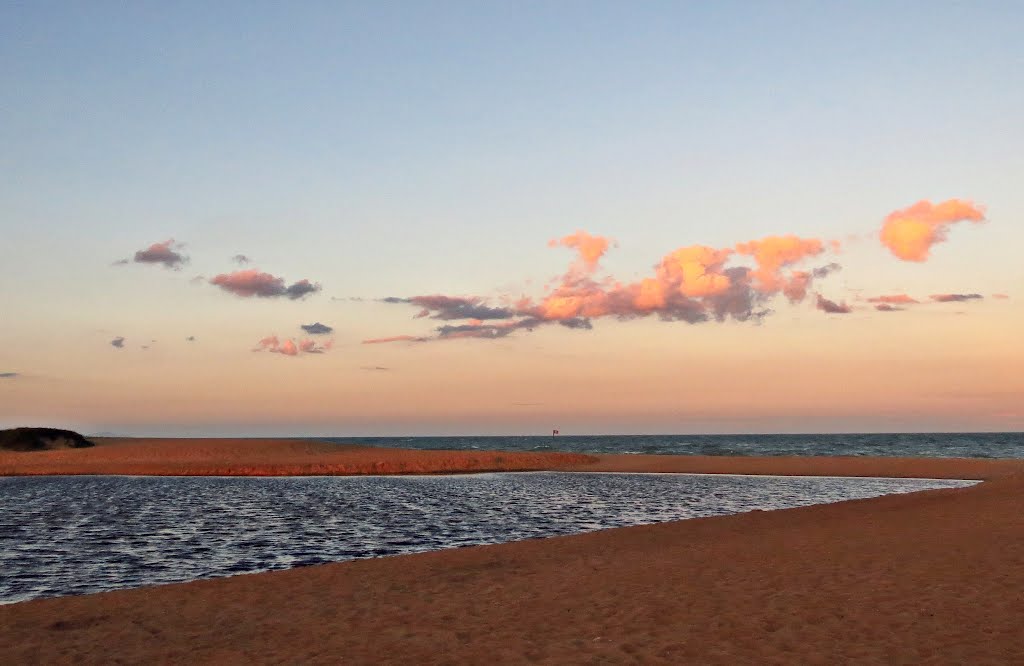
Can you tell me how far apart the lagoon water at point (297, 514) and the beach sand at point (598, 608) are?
4.67 meters

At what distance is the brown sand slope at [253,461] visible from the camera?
259 ft

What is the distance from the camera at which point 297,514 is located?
3897cm

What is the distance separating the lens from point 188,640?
14.2 meters

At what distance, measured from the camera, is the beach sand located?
12.7 metres

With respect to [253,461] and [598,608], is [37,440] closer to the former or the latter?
[253,461]

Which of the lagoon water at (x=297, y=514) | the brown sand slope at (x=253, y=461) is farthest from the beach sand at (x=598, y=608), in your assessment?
the brown sand slope at (x=253, y=461)

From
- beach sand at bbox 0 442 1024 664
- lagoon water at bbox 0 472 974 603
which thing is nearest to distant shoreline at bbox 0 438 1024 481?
lagoon water at bbox 0 472 974 603

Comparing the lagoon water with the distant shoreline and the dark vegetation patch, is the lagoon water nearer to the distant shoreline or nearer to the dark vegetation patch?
the distant shoreline

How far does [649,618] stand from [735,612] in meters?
1.67

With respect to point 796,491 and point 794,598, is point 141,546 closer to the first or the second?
point 794,598

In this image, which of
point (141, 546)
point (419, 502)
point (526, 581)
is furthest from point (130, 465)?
point (526, 581)

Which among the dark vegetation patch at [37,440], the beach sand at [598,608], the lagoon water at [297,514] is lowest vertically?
the lagoon water at [297,514]

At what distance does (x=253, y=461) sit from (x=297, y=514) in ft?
163

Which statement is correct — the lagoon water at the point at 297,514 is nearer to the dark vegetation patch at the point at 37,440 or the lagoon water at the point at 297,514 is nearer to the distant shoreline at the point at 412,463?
the distant shoreline at the point at 412,463
